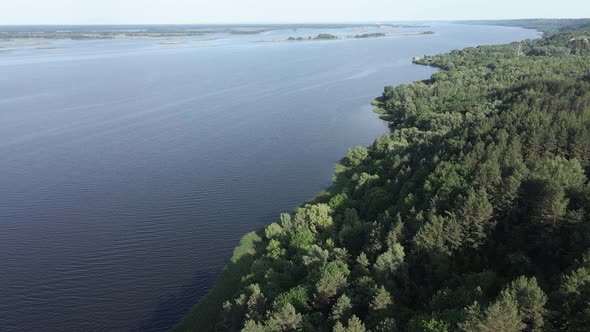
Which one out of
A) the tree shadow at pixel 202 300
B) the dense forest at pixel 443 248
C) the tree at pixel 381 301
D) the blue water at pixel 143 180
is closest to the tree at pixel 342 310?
the dense forest at pixel 443 248

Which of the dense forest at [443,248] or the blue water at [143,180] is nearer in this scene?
the dense forest at [443,248]

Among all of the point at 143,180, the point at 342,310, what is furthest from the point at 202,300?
the point at 143,180

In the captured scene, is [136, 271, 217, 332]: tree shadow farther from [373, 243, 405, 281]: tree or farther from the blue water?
[373, 243, 405, 281]: tree

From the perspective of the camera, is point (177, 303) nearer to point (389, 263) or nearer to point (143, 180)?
point (389, 263)

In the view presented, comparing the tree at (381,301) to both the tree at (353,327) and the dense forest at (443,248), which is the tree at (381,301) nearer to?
the dense forest at (443,248)

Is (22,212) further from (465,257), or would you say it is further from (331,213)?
(465,257)

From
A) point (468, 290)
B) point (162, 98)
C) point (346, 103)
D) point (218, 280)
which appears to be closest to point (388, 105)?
point (346, 103)
